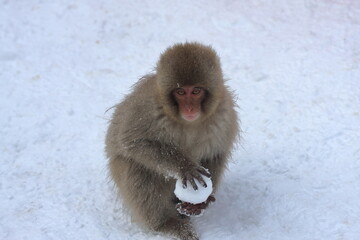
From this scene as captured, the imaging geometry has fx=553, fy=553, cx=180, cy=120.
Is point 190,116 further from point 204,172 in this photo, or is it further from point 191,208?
point 191,208

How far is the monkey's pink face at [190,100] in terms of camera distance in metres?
3.49

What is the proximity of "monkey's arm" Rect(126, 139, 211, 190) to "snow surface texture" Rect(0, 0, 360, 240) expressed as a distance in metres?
0.57

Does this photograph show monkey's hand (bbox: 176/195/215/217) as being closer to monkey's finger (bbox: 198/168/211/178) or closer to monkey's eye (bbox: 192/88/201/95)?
monkey's finger (bbox: 198/168/211/178)

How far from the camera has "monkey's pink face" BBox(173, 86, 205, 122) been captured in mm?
3488

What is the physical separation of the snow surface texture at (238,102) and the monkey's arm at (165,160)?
0.57 meters

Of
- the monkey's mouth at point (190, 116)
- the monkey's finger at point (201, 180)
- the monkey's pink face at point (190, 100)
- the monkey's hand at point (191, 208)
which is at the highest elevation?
the monkey's pink face at point (190, 100)

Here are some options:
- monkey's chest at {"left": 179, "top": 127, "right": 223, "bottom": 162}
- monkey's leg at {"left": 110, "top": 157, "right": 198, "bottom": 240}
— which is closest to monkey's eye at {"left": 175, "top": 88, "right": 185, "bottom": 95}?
monkey's chest at {"left": 179, "top": 127, "right": 223, "bottom": 162}

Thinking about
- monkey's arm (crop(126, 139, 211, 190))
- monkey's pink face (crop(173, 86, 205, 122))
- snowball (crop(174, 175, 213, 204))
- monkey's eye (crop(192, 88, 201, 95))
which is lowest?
snowball (crop(174, 175, 213, 204))

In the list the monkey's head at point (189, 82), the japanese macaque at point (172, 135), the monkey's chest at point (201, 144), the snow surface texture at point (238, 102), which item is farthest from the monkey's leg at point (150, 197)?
the monkey's head at point (189, 82)

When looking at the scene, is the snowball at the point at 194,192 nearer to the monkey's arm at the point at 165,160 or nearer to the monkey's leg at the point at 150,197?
the monkey's arm at the point at 165,160

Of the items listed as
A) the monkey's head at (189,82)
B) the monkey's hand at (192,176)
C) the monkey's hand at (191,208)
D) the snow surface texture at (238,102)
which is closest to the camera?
the monkey's head at (189,82)

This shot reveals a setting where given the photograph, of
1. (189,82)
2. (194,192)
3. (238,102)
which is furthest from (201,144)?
(238,102)

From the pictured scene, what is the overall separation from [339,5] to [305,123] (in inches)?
82.2

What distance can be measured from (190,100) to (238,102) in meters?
2.01
